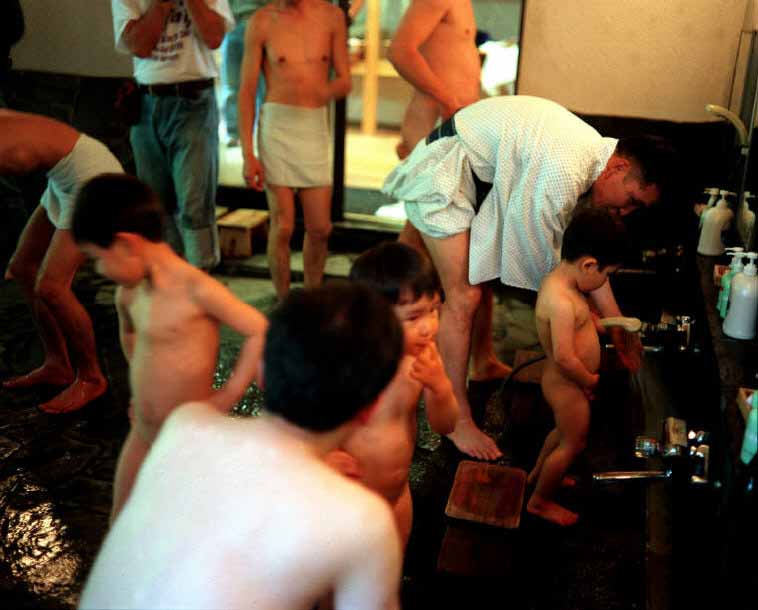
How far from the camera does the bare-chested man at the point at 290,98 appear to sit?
201 inches

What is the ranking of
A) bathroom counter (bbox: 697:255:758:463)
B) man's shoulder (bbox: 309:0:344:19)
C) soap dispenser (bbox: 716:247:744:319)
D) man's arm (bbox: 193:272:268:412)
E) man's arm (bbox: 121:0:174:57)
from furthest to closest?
man's shoulder (bbox: 309:0:344:19), man's arm (bbox: 121:0:174:57), soap dispenser (bbox: 716:247:744:319), man's arm (bbox: 193:272:268:412), bathroom counter (bbox: 697:255:758:463)

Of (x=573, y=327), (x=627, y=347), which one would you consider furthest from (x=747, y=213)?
A: (x=573, y=327)

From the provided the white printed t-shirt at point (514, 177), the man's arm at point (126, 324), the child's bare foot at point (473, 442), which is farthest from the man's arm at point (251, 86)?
the man's arm at point (126, 324)

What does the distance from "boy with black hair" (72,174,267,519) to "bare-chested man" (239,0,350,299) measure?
7.97ft

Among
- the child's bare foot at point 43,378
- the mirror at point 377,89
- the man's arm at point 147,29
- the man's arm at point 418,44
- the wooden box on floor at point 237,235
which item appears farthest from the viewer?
the mirror at point 377,89

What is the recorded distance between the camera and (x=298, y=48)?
5.10m

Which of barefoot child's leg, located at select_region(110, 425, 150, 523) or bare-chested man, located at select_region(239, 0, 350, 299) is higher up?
bare-chested man, located at select_region(239, 0, 350, 299)

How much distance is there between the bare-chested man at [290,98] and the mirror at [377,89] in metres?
1.02

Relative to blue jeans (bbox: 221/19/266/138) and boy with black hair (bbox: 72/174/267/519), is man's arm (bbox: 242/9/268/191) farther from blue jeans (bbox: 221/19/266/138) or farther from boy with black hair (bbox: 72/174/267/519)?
boy with black hair (bbox: 72/174/267/519)

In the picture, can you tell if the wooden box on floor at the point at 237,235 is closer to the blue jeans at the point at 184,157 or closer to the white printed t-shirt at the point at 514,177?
the blue jeans at the point at 184,157

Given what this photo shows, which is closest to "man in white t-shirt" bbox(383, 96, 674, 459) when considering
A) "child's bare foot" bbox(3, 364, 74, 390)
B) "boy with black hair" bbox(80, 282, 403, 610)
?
"child's bare foot" bbox(3, 364, 74, 390)

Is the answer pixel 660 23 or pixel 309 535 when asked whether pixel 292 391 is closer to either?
pixel 309 535

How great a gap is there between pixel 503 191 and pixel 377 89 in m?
5.62

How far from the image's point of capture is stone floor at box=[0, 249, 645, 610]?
3055 millimetres
